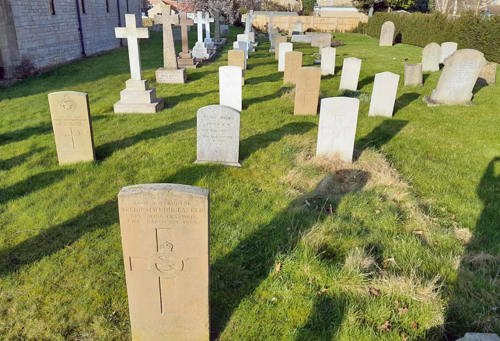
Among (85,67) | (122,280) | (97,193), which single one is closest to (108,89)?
(85,67)

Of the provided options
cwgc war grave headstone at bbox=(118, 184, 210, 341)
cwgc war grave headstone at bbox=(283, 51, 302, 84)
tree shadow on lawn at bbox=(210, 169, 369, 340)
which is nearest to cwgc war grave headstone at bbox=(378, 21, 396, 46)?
cwgc war grave headstone at bbox=(283, 51, 302, 84)

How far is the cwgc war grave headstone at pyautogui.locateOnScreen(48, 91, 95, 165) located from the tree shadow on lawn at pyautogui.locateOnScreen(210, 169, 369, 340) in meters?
3.56

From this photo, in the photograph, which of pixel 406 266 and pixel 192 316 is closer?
pixel 192 316

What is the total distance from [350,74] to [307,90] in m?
3.43

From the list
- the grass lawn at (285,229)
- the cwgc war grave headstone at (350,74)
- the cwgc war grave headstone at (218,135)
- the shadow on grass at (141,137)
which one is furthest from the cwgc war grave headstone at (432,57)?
the cwgc war grave headstone at (218,135)

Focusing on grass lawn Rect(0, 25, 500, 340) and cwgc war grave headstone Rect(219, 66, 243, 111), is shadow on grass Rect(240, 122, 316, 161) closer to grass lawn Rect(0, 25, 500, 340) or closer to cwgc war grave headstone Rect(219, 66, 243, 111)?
grass lawn Rect(0, 25, 500, 340)

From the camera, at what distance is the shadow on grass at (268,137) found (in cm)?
721

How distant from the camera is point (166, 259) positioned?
290cm

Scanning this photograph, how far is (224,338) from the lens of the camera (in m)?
3.20

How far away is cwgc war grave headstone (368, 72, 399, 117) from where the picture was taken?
9195 mm

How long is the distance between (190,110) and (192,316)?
7464 millimetres

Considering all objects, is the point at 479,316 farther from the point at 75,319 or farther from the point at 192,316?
the point at 75,319

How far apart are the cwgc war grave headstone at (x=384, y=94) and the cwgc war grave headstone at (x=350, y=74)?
2862 millimetres

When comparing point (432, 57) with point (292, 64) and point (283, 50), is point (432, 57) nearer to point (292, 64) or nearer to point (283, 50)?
point (283, 50)
